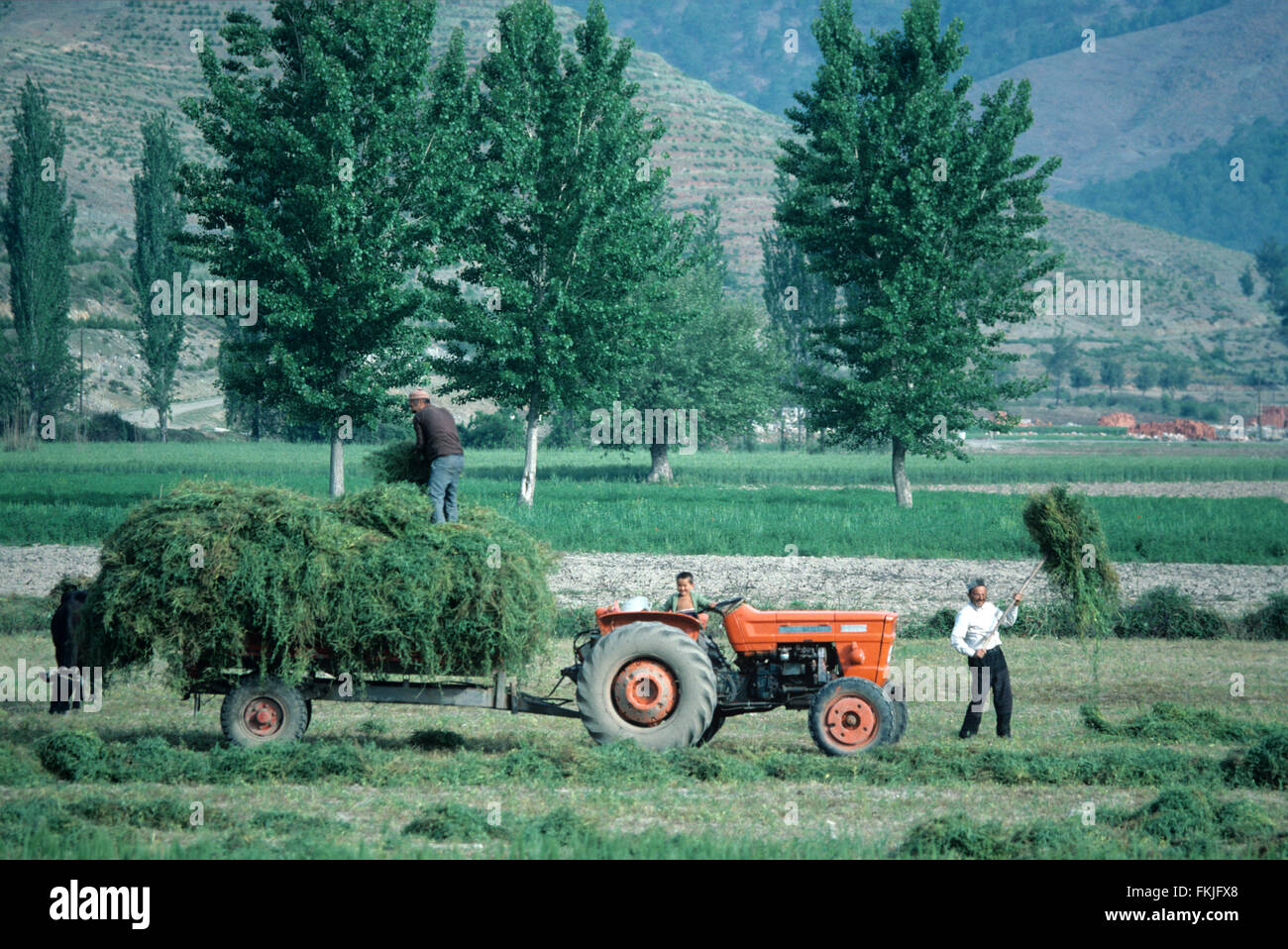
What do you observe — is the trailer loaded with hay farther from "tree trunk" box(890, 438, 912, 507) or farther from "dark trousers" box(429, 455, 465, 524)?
"tree trunk" box(890, 438, 912, 507)

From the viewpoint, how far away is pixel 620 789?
1127 centimetres

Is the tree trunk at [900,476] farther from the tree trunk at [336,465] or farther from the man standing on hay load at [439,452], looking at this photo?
the man standing on hay load at [439,452]

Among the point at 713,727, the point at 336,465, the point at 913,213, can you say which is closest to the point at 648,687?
the point at 713,727

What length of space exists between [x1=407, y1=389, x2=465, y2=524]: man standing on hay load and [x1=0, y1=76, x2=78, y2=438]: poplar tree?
65.4m

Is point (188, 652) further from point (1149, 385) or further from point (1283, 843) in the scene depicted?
point (1149, 385)

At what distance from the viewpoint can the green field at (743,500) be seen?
107ft

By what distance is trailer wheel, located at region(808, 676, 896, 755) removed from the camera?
12.5 metres

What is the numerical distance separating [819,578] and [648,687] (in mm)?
15319

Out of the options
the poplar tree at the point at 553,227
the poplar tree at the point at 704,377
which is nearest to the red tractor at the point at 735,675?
the poplar tree at the point at 553,227

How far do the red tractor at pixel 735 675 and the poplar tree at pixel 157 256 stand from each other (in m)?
70.8

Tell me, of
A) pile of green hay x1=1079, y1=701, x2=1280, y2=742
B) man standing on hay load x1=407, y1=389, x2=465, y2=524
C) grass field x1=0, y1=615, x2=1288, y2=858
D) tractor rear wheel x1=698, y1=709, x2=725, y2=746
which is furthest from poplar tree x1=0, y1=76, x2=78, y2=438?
pile of green hay x1=1079, y1=701, x2=1280, y2=742

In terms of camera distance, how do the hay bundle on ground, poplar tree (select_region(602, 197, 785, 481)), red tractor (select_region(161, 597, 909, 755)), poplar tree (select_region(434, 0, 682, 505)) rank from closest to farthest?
red tractor (select_region(161, 597, 909, 755))
the hay bundle on ground
poplar tree (select_region(434, 0, 682, 505))
poplar tree (select_region(602, 197, 785, 481))
